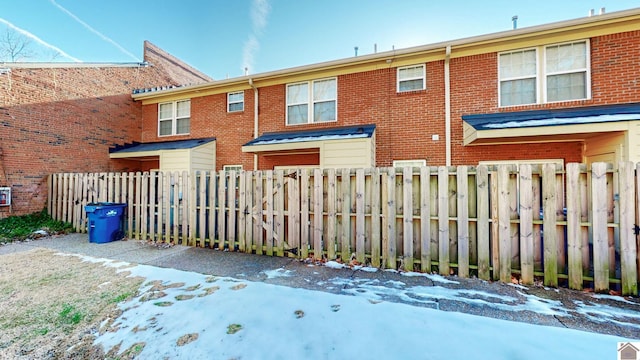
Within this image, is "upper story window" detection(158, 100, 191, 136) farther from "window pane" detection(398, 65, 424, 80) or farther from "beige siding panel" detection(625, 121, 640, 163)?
"beige siding panel" detection(625, 121, 640, 163)

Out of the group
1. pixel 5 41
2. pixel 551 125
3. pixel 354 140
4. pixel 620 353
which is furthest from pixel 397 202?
pixel 5 41

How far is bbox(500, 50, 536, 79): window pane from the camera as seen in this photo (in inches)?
302

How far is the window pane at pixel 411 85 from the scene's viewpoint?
8727 mm

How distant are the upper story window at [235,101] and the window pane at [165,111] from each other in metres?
3.28

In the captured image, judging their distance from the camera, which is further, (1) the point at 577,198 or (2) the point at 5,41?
(2) the point at 5,41

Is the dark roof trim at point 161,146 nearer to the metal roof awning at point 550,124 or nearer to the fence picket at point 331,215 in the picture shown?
the fence picket at point 331,215

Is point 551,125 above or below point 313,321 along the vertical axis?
above

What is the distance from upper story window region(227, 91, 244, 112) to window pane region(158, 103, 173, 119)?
3.28m

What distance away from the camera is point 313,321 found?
269cm

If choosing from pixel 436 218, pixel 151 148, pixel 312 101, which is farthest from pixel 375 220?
pixel 151 148

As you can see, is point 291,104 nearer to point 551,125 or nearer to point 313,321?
point 551,125

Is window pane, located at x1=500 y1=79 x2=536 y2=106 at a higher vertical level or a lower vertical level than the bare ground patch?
higher

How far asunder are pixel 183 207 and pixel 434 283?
5560 mm

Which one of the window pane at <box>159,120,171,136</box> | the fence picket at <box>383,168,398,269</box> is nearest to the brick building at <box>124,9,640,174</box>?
the window pane at <box>159,120,171,136</box>
